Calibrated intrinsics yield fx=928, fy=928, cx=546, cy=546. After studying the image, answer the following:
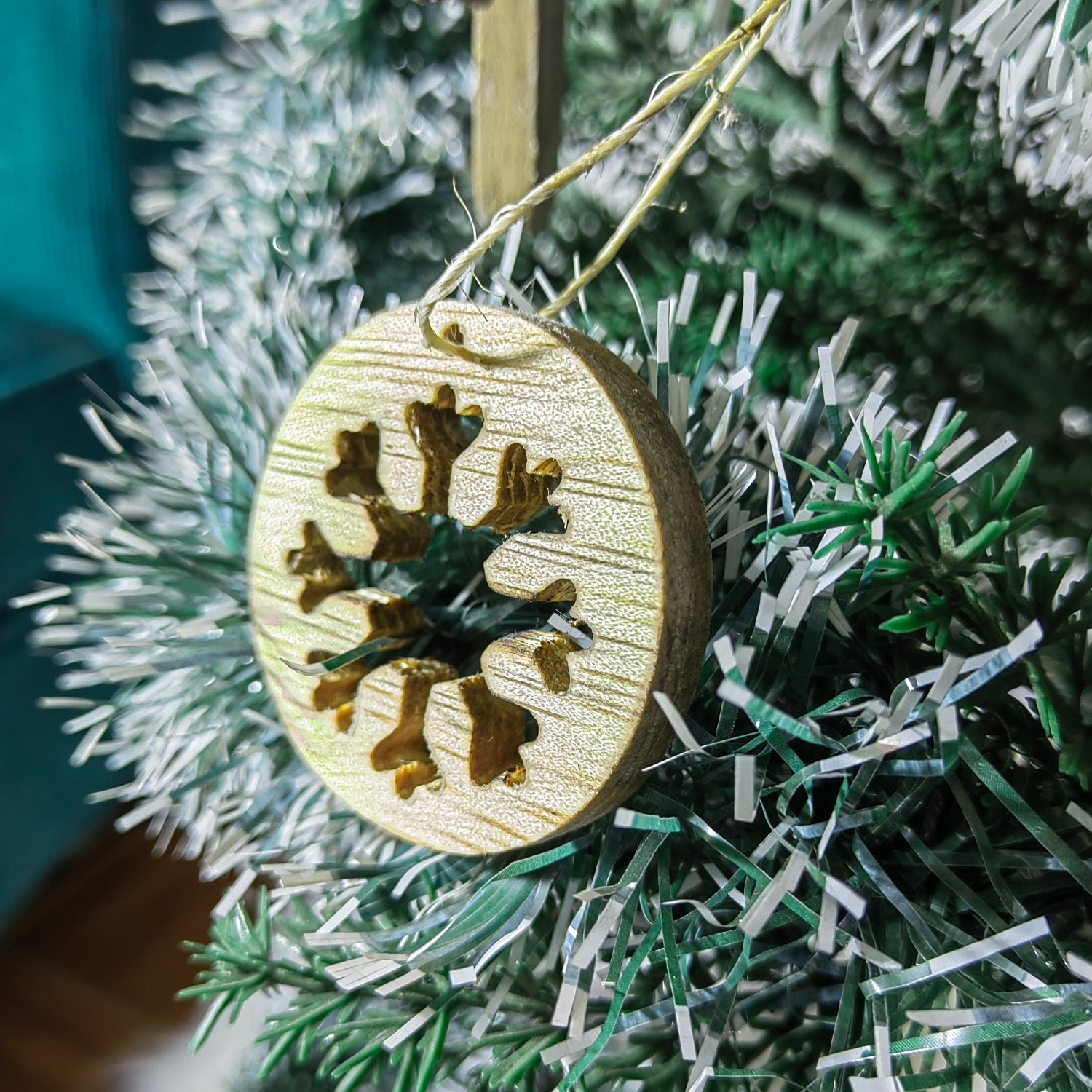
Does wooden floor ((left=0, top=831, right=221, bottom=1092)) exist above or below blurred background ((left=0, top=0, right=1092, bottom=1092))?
below

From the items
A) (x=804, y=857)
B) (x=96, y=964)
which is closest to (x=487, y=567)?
(x=804, y=857)

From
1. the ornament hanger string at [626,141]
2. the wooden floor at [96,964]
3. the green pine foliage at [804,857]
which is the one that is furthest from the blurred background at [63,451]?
the ornament hanger string at [626,141]

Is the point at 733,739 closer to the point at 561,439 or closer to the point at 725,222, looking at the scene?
the point at 561,439

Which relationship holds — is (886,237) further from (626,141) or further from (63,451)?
(63,451)

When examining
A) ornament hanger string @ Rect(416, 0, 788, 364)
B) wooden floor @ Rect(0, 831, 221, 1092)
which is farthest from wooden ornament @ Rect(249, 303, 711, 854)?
wooden floor @ Rect(0, 831, 221, 1092)

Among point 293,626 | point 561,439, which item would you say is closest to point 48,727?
point 293,626

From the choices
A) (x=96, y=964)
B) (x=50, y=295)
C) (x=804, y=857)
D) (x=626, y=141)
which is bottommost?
(x=96, y=964)

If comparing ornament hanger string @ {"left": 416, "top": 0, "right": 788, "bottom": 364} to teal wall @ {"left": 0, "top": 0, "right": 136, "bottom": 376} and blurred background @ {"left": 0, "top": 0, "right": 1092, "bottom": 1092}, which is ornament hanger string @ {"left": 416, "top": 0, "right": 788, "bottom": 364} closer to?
blurred background @ {"left": 0, "top": 0, "right": 1092, "bottom": 1092}
